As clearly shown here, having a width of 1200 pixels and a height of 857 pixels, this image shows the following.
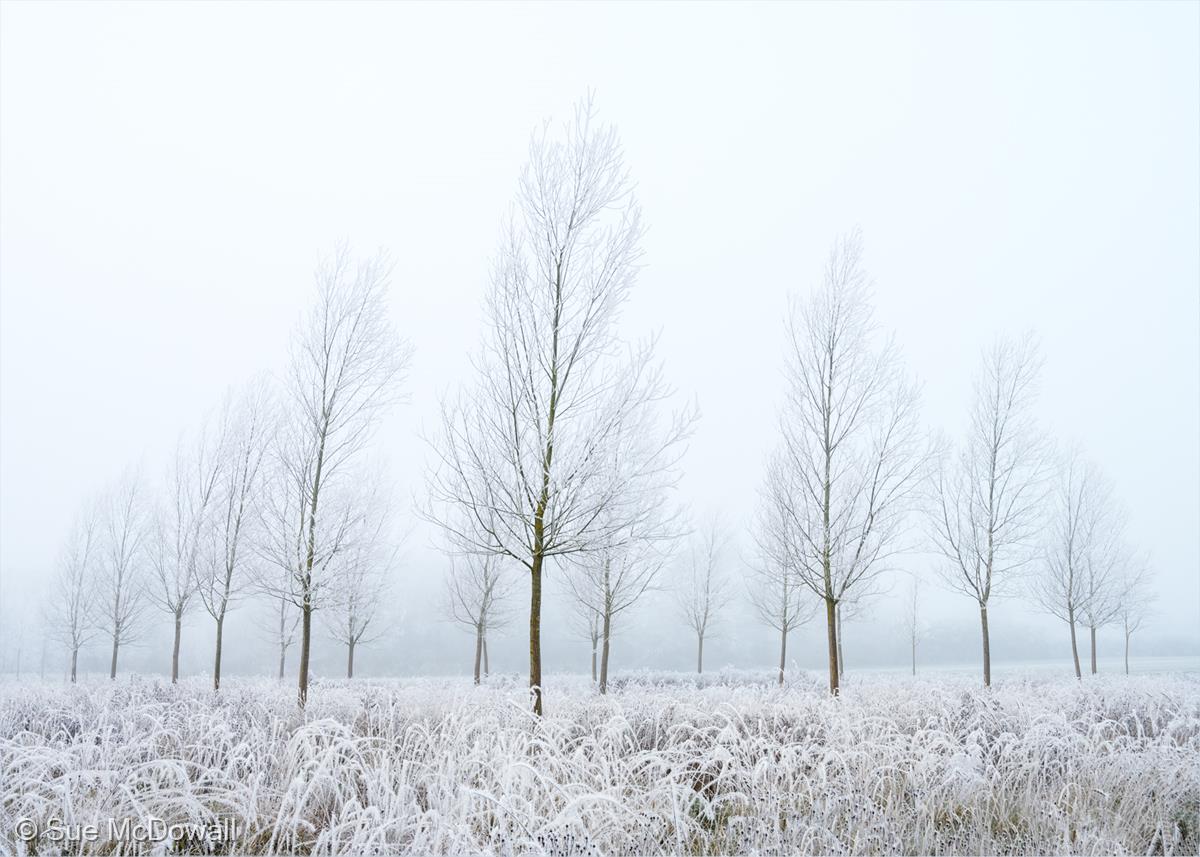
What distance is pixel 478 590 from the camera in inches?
735

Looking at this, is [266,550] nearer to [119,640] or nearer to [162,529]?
[162,529]

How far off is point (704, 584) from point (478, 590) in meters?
8.54

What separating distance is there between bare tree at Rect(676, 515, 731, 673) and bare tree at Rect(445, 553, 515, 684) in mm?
6871

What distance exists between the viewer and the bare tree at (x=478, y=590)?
18.3 meters

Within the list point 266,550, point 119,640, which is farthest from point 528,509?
point 119,640

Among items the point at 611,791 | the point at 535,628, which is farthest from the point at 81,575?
the point at 611,791

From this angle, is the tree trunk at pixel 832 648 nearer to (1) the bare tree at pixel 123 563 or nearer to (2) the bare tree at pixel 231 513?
(2) the bare tree at pixel 231 513

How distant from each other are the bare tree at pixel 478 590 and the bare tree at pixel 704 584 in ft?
22.5

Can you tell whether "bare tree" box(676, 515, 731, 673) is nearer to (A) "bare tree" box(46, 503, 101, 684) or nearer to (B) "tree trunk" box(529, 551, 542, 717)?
(B) "tree trunk" box(529, 551, 542, 717)

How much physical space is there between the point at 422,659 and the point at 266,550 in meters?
29.7

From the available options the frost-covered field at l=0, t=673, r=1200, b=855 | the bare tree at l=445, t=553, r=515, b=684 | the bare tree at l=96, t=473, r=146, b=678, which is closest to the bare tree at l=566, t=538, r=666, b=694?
the bare tree at l=445, t=553, r=515, b=684

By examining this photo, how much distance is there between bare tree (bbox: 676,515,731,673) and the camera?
22.8m

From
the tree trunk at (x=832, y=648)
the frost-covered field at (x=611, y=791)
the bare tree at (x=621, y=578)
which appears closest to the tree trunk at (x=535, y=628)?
the frost-covered field at (x=611, y=791)

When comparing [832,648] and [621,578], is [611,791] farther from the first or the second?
[621,578]
